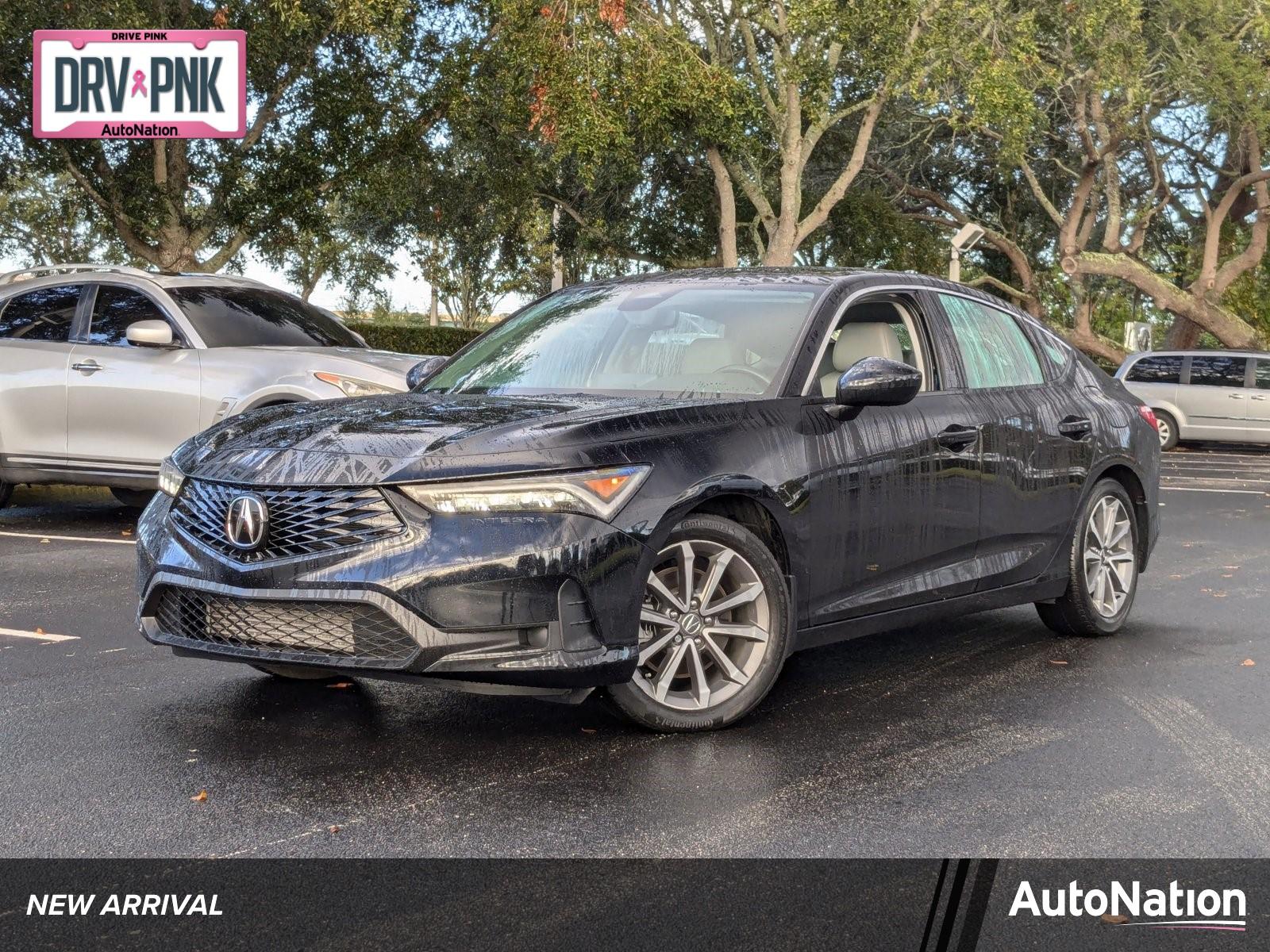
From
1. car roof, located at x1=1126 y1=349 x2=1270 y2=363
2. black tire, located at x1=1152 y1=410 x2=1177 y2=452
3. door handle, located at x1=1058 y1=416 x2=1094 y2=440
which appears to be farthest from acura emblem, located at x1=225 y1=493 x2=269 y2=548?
black tire, located at x1=1152 y1=410 x2=1177 y2=452

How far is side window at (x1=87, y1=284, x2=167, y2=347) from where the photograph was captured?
37.9ft

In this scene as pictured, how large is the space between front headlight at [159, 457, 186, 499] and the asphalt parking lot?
825 mm

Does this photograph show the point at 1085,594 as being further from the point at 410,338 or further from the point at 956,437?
the point at 410,338

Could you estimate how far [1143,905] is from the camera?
12.8ft

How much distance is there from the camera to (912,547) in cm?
623

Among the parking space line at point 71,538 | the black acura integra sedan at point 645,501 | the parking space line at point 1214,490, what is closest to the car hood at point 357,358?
the parking space line at point 71,538

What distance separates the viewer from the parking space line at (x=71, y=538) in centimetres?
1092

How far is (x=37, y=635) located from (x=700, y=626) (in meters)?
3.54

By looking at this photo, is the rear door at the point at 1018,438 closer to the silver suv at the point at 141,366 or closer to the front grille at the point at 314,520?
the front grille at the point at 314,520

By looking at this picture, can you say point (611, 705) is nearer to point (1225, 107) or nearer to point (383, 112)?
point (383, 112)

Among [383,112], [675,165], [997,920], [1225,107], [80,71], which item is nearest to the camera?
[997,920]

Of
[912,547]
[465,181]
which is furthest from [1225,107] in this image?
[912,547]

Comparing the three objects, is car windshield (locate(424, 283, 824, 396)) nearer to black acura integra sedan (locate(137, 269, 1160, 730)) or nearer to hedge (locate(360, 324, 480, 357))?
black acura integra sedan (locate(137, 269, 1160, 730))

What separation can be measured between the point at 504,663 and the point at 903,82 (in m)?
21.2
